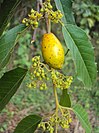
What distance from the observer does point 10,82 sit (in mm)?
896

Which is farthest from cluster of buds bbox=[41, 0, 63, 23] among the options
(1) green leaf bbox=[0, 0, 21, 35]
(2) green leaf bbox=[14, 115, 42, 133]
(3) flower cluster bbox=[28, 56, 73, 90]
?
(2) green leaf bbox=[14, 115, 42, 133]

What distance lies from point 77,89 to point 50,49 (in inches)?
135

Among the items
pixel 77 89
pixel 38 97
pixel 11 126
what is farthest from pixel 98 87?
pixel 11 126

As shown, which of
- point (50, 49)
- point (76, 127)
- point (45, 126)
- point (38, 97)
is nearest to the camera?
point (50, 49)

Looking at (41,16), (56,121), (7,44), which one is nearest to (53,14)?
(41,16)

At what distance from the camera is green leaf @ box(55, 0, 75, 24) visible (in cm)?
100

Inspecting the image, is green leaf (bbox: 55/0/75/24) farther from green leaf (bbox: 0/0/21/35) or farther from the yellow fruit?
the yellow fruit

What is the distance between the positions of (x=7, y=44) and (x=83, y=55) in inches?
7.6

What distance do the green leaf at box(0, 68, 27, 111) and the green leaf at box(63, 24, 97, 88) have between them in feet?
0.50

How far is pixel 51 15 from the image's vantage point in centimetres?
78

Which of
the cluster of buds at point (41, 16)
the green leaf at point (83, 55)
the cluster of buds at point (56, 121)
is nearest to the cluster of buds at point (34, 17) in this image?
the cluster of buds at point (41, 16)

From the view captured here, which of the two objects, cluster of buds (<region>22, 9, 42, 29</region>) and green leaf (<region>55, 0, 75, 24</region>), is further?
green leaf (<region>55, 0, 75, 24</region>)

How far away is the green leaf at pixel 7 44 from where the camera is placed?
787 millimetres

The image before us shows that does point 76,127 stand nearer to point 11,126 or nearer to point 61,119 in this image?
point 11,126
